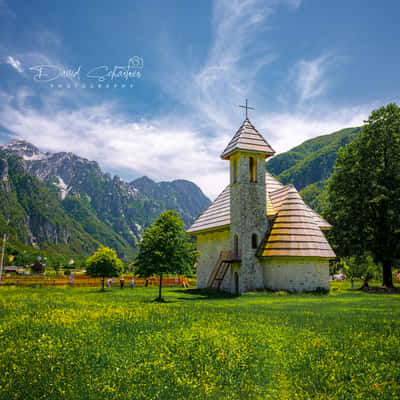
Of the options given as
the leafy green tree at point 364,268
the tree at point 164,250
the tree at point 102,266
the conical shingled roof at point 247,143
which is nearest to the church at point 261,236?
the conical shingled roof at point 247,143

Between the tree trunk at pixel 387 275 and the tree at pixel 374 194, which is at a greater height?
the tree at pixel 374 194

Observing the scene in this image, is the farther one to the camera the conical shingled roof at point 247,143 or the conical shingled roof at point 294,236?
the conical shingled roof at point 247,143

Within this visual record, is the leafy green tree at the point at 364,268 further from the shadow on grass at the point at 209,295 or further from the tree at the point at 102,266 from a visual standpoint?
the tree at the point at 102,266

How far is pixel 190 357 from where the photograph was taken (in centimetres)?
724

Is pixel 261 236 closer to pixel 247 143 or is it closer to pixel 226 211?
pixel 226 211

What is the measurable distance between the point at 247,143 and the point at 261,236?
767 cm

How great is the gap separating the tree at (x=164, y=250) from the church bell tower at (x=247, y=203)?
21.6 feet

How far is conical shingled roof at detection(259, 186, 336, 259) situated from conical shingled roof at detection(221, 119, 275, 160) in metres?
4.77

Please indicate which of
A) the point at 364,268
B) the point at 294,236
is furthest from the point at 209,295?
the point at 364,268

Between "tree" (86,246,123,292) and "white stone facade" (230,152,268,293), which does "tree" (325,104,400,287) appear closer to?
"white stone facade" (230,152,268,293)

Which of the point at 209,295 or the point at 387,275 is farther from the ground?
the point at 387,275

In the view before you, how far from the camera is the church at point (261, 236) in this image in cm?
2578

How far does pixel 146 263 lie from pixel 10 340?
1255 centimetres

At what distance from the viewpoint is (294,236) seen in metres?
26.3
